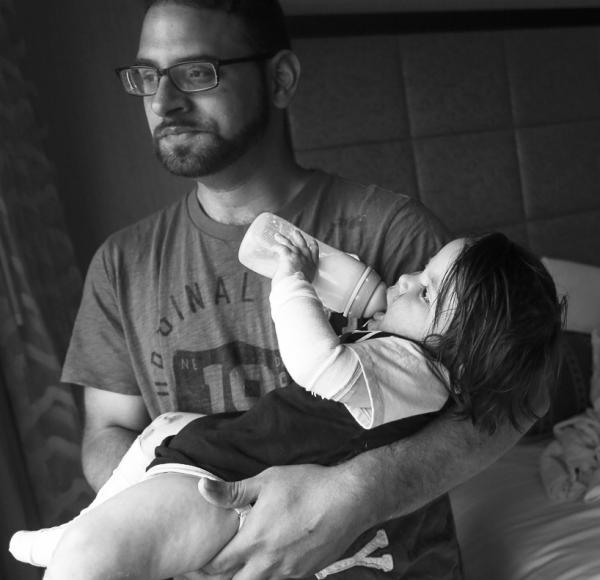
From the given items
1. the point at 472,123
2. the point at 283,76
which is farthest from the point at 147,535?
the point at 472,123

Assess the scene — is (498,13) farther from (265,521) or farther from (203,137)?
(265,521)

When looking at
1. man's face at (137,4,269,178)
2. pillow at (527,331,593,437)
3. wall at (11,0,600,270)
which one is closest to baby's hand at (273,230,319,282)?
man's face at (137,4,269,178)

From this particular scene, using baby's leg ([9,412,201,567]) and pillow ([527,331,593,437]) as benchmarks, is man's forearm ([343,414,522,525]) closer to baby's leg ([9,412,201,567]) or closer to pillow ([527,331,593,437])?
baby's leg ([9,412,201,567])

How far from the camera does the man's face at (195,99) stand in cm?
128

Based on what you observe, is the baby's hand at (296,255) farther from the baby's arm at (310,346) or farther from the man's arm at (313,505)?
the man's arm at (313,505)

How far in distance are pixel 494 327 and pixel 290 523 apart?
0.42 meters

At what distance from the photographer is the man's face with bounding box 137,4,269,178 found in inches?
50.5

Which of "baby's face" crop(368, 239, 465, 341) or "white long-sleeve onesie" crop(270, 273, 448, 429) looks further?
"baby's face" crop(368, 239, 465, 341)

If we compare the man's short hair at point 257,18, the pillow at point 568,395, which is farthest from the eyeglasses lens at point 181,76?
the pillow at point 568,395

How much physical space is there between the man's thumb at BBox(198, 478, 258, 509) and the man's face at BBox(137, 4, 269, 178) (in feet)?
1.95

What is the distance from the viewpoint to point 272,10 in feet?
4.58

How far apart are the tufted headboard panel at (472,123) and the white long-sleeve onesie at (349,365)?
141 centimetres

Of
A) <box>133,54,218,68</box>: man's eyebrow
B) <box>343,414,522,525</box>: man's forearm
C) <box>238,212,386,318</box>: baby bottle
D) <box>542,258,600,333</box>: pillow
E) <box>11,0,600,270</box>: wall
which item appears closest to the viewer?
<box>343,414,522,525</box>: man's forearm

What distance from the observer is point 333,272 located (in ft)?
3.85
